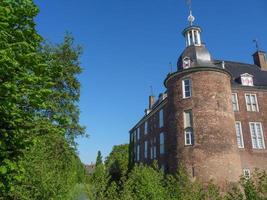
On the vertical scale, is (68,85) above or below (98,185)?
above

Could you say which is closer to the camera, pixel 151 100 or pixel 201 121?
pixel 201 121

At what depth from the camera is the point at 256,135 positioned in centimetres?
2927

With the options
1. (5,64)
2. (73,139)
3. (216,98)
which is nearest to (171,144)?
(216,98)

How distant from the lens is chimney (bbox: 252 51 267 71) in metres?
36.4

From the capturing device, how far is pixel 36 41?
7.93 metres

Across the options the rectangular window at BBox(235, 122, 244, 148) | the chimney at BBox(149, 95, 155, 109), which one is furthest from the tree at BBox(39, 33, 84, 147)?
the chimney at BBox(149, 95, 155, 109)

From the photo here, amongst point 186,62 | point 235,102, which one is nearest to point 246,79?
point 235,102

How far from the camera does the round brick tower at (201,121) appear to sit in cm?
2411

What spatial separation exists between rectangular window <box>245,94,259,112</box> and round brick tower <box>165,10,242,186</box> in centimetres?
445

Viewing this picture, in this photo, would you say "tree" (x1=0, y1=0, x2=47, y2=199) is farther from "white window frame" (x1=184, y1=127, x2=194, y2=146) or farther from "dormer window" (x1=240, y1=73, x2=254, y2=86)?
"dormer window" (x1=240, y1=73, x2=254, y2=86)

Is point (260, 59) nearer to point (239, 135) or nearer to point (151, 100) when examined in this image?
point (239, 135)

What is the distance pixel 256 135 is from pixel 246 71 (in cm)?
825

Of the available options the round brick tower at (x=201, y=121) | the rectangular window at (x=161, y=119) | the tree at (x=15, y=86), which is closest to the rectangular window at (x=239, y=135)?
the round brick tower at (x=201, y=121)

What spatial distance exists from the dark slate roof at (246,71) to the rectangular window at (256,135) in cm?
468
